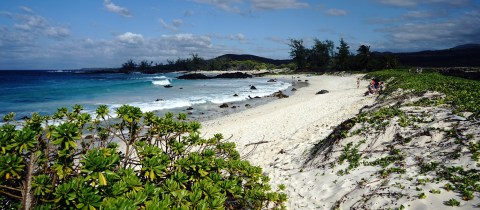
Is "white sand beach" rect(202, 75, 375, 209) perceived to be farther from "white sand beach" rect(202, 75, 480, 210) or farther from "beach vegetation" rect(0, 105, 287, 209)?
"beach vegetation" rect(0, 105, 287, 209)

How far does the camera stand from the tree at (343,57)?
73.5 m

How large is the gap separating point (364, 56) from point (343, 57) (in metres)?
10.1

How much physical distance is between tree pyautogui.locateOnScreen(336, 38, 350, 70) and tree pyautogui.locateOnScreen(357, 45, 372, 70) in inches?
198

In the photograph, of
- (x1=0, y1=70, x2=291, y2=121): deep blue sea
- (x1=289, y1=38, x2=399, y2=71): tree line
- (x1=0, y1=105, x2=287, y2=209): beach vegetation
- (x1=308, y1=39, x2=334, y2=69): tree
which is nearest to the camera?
(x1=0, y1=105, x2=287, y2=209): beach vegetation

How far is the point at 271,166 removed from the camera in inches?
352

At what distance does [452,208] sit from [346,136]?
13.6 feet

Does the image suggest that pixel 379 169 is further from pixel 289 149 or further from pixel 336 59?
pixel 336 59

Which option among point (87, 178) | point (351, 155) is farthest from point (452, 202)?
point (87, 178)

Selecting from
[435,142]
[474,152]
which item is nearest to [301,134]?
[435,142]

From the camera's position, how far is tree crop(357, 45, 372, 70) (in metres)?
65.7

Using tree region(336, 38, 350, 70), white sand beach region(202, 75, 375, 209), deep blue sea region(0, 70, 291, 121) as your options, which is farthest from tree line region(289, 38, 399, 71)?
white sand beach region(202, 75, 375, 209)

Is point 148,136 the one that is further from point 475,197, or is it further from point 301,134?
point 301,134

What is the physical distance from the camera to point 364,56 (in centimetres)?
6656

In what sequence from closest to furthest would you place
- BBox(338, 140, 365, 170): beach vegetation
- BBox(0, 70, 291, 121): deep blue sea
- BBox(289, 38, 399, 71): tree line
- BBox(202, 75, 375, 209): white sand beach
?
BBox(202, 75, 375, 209): white sand beach, BBox(338, 140, 365, 170): beach vegetation, BBox(0, 70, 291, 121): deep blue sea, BBox(289, 38, 399, 71): tree line
